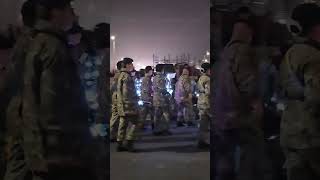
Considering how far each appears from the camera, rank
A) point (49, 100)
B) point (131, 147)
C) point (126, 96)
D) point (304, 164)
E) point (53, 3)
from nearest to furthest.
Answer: point (49, 100)
point (53, 3)
point (304, 164)
point (131, 147)
point (126, 96)

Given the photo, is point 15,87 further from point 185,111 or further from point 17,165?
point 185,111

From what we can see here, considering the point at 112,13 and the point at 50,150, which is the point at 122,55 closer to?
the point at 112,13

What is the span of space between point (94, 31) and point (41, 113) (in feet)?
2.11

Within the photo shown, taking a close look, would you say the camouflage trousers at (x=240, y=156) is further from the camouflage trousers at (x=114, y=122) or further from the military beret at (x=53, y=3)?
the military beret at (x=53, y=3)

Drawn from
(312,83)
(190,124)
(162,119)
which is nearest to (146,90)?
(162,119)

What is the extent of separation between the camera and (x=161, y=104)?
3.74 metres

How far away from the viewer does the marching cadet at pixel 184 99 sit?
3709 mm

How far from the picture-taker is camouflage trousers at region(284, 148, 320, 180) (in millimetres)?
3611

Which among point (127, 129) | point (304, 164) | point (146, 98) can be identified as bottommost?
point (304, 164)

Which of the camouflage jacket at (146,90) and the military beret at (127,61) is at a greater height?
the military beret at (127,61)

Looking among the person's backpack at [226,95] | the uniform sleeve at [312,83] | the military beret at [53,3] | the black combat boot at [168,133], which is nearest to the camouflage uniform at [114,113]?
the black combat boot at [168,133]

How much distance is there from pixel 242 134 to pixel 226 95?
0.94 feet

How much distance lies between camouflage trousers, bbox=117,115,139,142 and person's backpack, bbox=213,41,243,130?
1.96ft

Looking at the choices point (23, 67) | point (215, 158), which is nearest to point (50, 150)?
point (23, 67)
